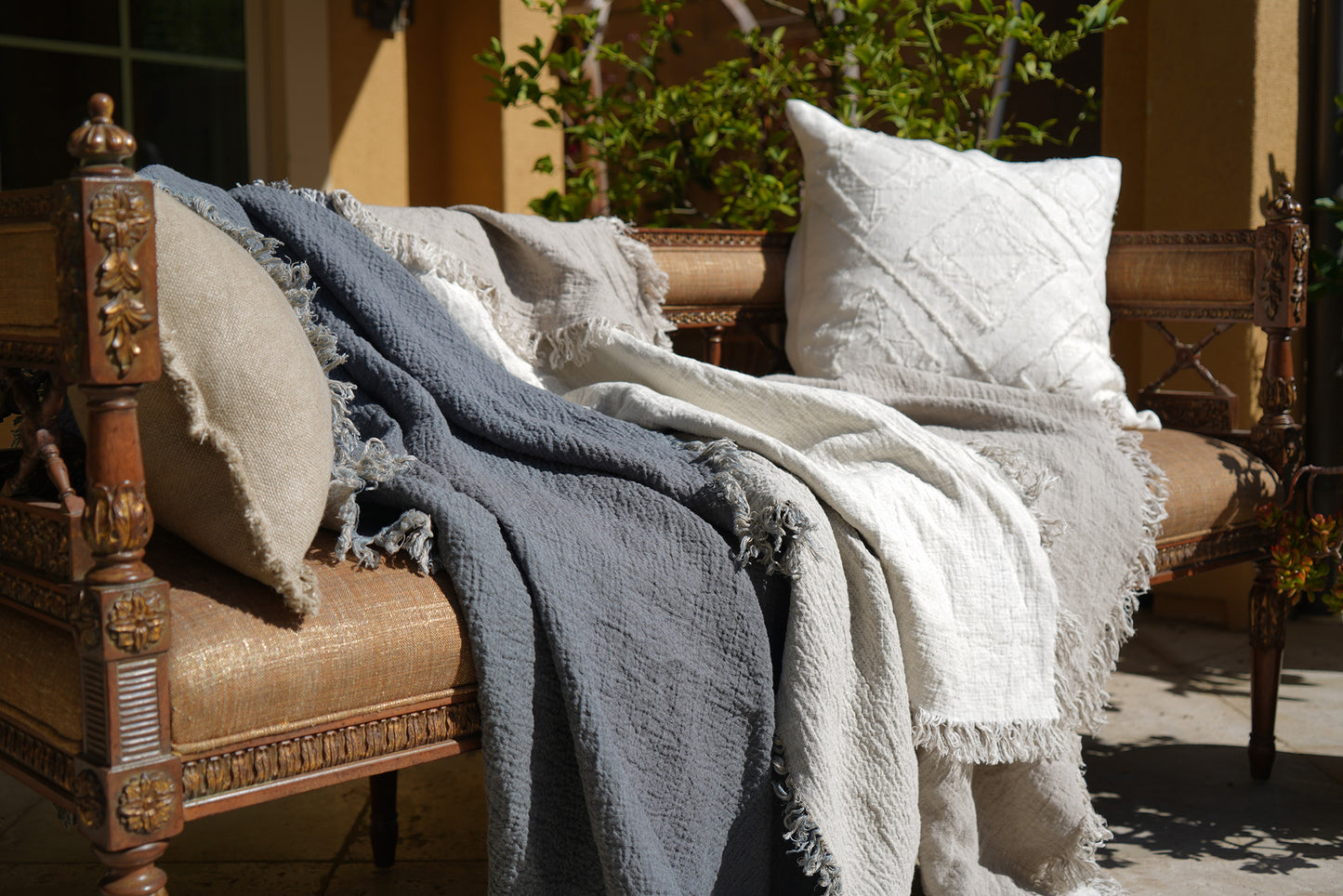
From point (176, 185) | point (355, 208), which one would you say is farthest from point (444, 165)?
point (176, 185)

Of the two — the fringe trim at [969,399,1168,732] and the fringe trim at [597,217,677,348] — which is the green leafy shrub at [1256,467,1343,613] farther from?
the fringe trim at [597,217,677,348]

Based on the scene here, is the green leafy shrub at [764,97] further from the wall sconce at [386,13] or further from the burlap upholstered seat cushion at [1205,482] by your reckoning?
the wall sconce at [386,13]

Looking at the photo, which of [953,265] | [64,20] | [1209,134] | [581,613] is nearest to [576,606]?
[581,613]

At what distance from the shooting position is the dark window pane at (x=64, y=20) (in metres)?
3.71

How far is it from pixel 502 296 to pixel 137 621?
1.13 meters

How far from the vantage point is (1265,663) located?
7.87 ft

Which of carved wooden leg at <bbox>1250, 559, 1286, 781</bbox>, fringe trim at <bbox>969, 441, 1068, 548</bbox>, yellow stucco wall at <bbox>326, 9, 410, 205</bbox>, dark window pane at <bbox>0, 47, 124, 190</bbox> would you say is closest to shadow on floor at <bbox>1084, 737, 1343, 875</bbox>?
carved wooden leg at <bbox>1250, 559, 1286, 781</bbox>

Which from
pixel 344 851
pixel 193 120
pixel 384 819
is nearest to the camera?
pixel 384 819

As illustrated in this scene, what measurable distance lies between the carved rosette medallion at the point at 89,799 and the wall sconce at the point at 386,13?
363 cm

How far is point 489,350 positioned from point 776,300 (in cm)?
87

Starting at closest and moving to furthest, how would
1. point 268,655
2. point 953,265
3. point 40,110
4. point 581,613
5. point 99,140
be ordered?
point 99,140 → point 268,655 → point 581,613 → point 953,265 → point 40,110

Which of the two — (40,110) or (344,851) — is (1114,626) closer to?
(344,851)

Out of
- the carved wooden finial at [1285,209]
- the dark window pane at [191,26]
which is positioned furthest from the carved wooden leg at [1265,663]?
the dark window pane at [191,26]

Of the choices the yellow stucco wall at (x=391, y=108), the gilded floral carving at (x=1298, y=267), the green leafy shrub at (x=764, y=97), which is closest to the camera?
the gilded floral carving at (x=1298, y=267)
